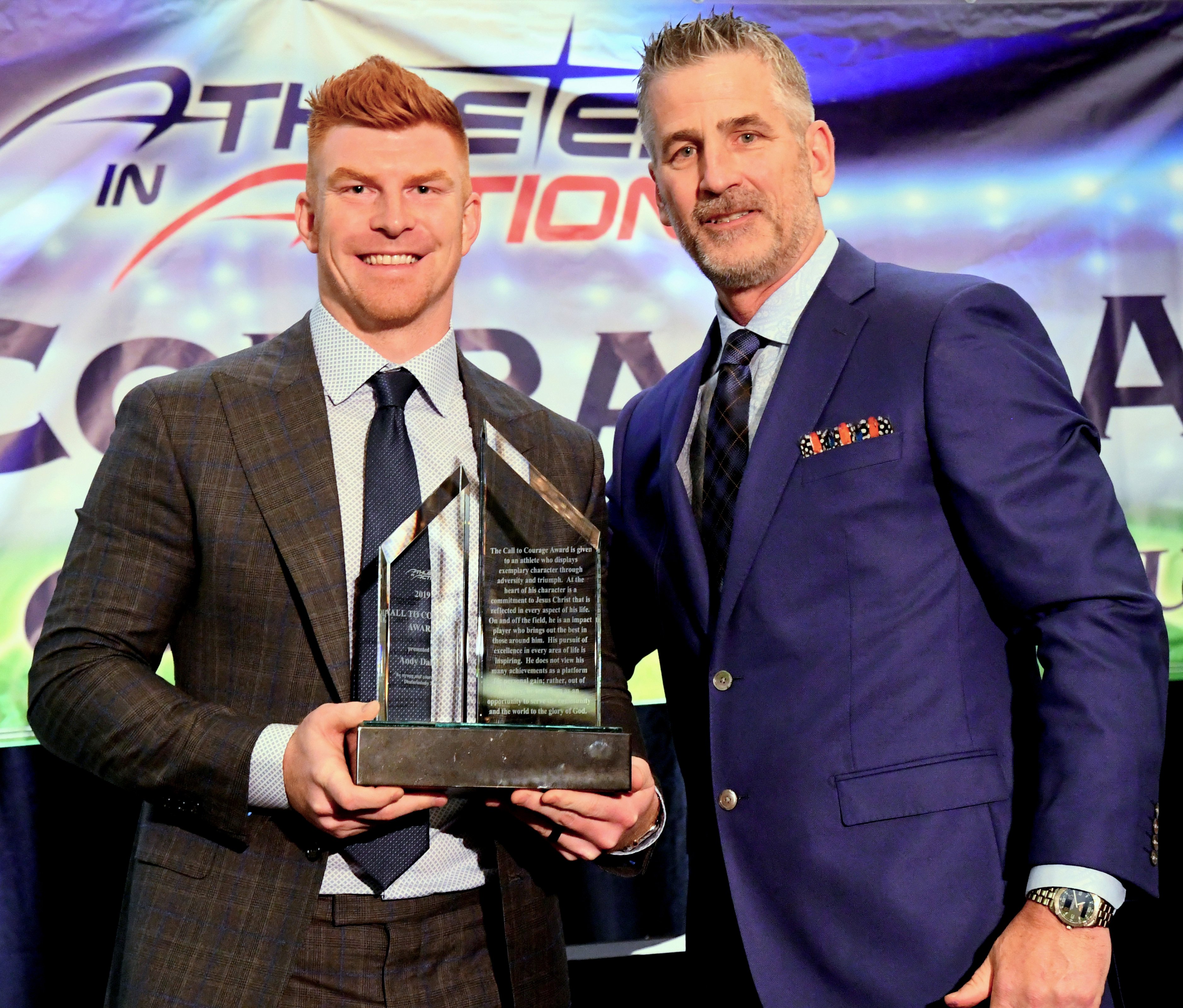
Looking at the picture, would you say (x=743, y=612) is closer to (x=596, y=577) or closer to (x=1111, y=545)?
(x=596, y=577)

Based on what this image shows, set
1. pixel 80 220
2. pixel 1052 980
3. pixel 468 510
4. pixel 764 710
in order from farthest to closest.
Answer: pixel 80 220 < pixel 764 710 < pixel 468 510 < pixel 1052 980

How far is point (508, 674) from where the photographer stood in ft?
5.10

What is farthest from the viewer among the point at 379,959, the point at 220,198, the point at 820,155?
the point at 220,198

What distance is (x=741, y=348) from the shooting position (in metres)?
1.96

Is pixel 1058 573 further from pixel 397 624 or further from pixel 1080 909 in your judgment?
pixel 397 624

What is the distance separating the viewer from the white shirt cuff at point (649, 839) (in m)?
1.76

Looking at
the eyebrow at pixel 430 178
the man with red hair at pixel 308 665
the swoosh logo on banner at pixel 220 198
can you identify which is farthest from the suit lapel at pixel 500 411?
the swoosh logo on banner at pixel 220 198

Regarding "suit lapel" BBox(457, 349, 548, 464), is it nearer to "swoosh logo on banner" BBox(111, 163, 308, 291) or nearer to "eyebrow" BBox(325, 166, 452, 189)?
"eyebrow" BBox(325, 166, 452, 189)

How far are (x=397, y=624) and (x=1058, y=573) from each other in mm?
836

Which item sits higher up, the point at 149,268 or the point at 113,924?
the point at 149,268

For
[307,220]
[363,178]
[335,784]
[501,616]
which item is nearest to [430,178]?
[363,178]

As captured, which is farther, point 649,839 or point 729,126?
point 729,126

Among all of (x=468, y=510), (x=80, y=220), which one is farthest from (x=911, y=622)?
(x=80, y=220)

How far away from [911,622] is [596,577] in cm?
43
